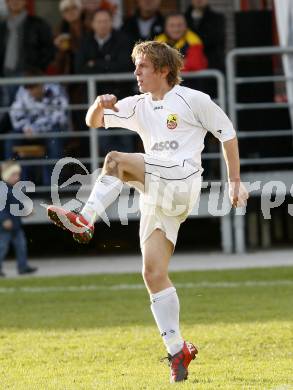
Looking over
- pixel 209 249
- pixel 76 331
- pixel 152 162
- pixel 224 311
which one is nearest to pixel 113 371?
pixel 152 162

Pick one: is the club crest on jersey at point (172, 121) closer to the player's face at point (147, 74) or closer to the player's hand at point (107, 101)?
the player's face at point (147, 74)

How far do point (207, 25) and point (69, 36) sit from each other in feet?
5.92

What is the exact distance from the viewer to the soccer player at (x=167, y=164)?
23.5 ft

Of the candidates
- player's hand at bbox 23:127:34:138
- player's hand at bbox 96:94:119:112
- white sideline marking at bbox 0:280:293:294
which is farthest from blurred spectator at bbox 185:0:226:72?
player's hand at bbox 96:94:119:112

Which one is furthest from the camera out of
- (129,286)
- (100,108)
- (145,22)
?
(145,22)

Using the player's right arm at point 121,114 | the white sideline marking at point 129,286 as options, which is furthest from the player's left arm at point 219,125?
the white sideline marking at point 129,286

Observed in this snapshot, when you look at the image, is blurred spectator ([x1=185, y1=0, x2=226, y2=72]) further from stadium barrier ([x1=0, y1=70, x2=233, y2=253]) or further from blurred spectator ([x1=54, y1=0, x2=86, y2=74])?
blurred spectator ([x1=54, y1=0, x2=86, y2=74])

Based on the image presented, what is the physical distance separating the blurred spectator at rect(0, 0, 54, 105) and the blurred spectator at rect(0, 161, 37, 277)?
1.65 meters

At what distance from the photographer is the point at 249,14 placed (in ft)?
51.4

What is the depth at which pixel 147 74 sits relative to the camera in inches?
288

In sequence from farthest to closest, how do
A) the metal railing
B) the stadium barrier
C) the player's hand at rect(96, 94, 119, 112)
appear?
the metal railing, the stadium barrier, the player's hand at rect(96, 94, 119, 112)

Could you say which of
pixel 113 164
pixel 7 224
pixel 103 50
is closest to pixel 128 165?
pixel 113 164

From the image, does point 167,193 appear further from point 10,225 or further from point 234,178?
point 10,225

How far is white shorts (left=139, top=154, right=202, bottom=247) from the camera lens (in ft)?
23.5
